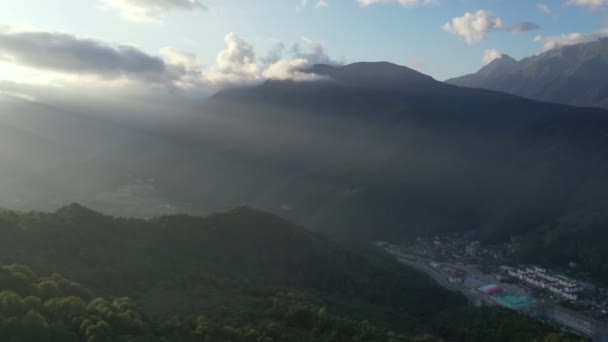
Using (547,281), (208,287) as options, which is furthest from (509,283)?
(208,287)

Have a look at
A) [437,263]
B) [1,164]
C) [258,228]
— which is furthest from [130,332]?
[1,164]

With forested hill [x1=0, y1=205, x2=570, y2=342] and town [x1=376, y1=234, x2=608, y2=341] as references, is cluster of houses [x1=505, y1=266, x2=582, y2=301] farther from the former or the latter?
forested hill [x1=0, y1=205, x2=570, y2=342]

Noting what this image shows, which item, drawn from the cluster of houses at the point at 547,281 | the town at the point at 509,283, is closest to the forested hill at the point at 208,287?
the town at the point at 509,283

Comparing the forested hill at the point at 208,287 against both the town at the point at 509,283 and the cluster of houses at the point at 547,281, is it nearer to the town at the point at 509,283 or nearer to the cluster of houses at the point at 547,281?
the town at the point at 509,283

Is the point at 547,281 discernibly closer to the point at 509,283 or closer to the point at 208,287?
the point at 509,283

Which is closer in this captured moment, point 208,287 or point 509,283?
point 208,287
